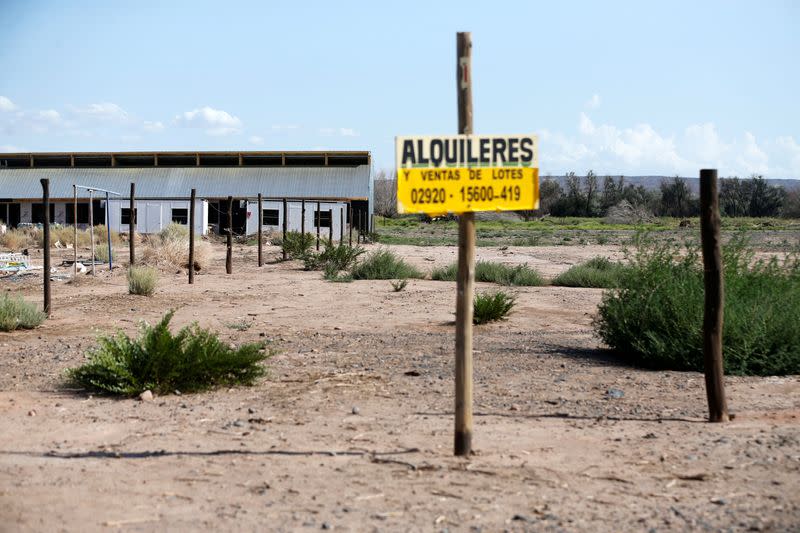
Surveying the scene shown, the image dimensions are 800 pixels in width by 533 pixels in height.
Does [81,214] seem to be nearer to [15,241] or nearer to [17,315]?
[15,241]

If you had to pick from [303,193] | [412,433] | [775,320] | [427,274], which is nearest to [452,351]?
[775,320]

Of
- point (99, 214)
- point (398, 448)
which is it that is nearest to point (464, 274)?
point (398, 448)

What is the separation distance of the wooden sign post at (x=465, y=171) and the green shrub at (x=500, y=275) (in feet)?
55.6

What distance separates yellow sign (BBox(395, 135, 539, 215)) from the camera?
6102mm

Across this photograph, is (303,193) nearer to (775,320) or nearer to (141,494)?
(775,320)

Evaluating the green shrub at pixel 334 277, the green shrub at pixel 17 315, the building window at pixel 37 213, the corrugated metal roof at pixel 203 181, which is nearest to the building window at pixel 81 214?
the corrugated metal roof at pixel 203 181

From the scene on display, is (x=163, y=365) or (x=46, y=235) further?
(x=46, y=235)

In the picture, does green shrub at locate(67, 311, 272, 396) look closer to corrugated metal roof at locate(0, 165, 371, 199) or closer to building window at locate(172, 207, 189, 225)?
building window at locate(172, 207, 189, 225)

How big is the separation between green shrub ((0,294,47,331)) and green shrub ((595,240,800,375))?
7848mm

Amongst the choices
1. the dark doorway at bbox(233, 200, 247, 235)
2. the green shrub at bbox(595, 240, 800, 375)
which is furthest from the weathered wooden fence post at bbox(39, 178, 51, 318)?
the dark doorway at bbox(233, 200, 247, 235)

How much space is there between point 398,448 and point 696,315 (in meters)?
4.98

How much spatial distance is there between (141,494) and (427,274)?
21.5 meters

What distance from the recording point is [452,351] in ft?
37.8

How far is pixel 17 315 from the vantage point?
13.2m
